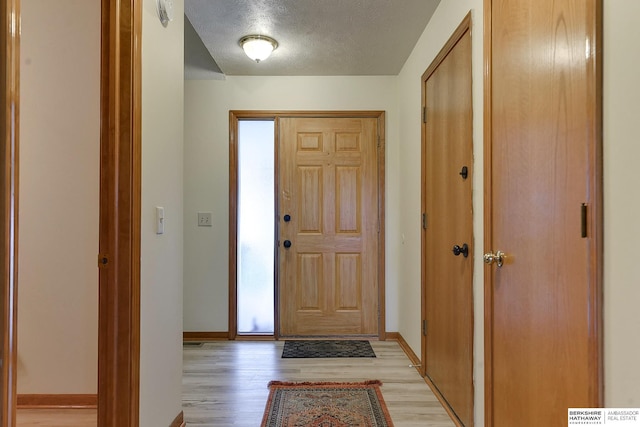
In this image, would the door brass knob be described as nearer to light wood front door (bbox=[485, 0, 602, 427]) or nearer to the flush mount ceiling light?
light wood front door (bbox=[485, 0, 602, 427])

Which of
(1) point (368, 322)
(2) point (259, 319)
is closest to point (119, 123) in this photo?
(2) point (259, 319)

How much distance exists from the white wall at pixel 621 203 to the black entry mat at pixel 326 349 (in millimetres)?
2277

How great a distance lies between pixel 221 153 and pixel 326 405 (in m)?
2.35

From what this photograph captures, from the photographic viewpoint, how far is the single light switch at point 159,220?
63.8 inches

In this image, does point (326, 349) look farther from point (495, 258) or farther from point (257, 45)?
point (257, 45)

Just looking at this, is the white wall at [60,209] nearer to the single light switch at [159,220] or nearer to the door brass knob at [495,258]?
the single light switch at [159,220]

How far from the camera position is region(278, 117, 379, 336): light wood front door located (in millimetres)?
3502

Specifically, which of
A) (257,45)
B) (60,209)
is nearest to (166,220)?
(60,209)

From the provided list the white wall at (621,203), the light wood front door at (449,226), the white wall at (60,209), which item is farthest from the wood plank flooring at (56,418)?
the white wall at (621,203)

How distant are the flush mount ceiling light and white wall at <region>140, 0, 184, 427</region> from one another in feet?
Answer: 2.90

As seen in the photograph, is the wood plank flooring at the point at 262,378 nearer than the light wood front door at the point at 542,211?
No

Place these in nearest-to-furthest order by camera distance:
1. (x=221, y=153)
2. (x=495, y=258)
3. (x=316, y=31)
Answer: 1. (x=495, y=258)
2. (x=316, y=31)
3. (x=221, y=153)

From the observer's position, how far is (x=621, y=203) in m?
0.92

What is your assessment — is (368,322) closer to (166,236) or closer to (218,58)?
(166,236)
